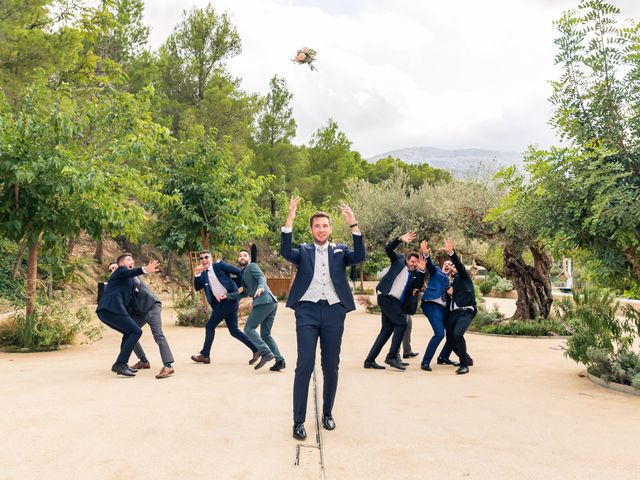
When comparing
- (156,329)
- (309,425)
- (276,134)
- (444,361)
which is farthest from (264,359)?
(276,134)

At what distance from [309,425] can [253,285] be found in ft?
12.9

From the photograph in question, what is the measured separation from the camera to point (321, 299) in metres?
5.78

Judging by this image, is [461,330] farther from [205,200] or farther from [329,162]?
[329,162]

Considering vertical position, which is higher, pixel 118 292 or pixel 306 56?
pixel 306 56

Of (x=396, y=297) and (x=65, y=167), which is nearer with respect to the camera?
(x=396, y=297)

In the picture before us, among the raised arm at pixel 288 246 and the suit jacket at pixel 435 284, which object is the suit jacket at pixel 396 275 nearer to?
the suit jacket at pixel 435 284

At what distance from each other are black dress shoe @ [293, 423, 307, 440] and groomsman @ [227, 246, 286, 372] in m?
3.88

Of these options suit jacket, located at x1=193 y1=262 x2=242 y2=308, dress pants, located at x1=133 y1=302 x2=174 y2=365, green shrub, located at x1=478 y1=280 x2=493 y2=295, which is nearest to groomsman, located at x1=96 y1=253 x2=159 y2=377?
dress pants, located at x1=133 y1=302 x2=174 y2=365

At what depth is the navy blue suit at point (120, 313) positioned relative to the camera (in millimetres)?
8898

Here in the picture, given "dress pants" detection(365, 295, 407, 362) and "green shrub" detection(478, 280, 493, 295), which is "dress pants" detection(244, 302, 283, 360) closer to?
"dress pants" detection(365, 295, 407, 362)

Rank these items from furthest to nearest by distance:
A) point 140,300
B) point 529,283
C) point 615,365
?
point 529,283 → point 140,300 → point 615,365

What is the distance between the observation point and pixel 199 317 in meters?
17.1

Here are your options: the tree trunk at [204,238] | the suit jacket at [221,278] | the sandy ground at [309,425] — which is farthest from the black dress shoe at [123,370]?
the tree trunk at [204,238]

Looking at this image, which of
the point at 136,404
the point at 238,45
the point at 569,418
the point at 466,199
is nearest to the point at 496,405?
the point at 569,418
